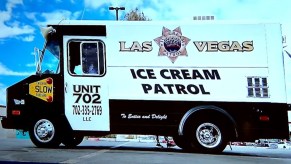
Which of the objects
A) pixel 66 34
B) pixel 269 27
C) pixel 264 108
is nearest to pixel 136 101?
pixel 66 34

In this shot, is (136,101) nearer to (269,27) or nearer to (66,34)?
(66,34)

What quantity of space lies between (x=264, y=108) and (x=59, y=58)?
4839 mm

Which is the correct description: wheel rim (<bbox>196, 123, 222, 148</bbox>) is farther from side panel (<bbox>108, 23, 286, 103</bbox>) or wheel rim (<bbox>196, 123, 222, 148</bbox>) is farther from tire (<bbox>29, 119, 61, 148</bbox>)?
tire (<bbox>29, 119, 61, 148</bbox>)

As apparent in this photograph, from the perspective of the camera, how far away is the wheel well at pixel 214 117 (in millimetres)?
8047

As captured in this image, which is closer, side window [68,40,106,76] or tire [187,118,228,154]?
tire [187,118,228,154]

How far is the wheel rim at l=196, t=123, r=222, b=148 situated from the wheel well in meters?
0.21

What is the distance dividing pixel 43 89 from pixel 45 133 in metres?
1.03

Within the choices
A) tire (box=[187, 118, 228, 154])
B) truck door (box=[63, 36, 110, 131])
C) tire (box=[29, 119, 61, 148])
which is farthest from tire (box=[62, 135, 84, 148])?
tire (box=[187, 118, 228, 154])

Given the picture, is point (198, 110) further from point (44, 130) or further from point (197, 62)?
point (44, 130)

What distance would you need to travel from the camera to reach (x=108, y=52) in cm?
830

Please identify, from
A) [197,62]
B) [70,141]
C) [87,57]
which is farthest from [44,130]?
[197,62]

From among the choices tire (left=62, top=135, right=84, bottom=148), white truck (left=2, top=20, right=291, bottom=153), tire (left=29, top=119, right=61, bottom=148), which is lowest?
tire (left=62, top=135, right=84, bottom=148)

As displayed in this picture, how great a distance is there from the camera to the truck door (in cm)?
822

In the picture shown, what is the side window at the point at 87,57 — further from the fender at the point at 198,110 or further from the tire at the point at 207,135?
the tire at the point at 207,135
